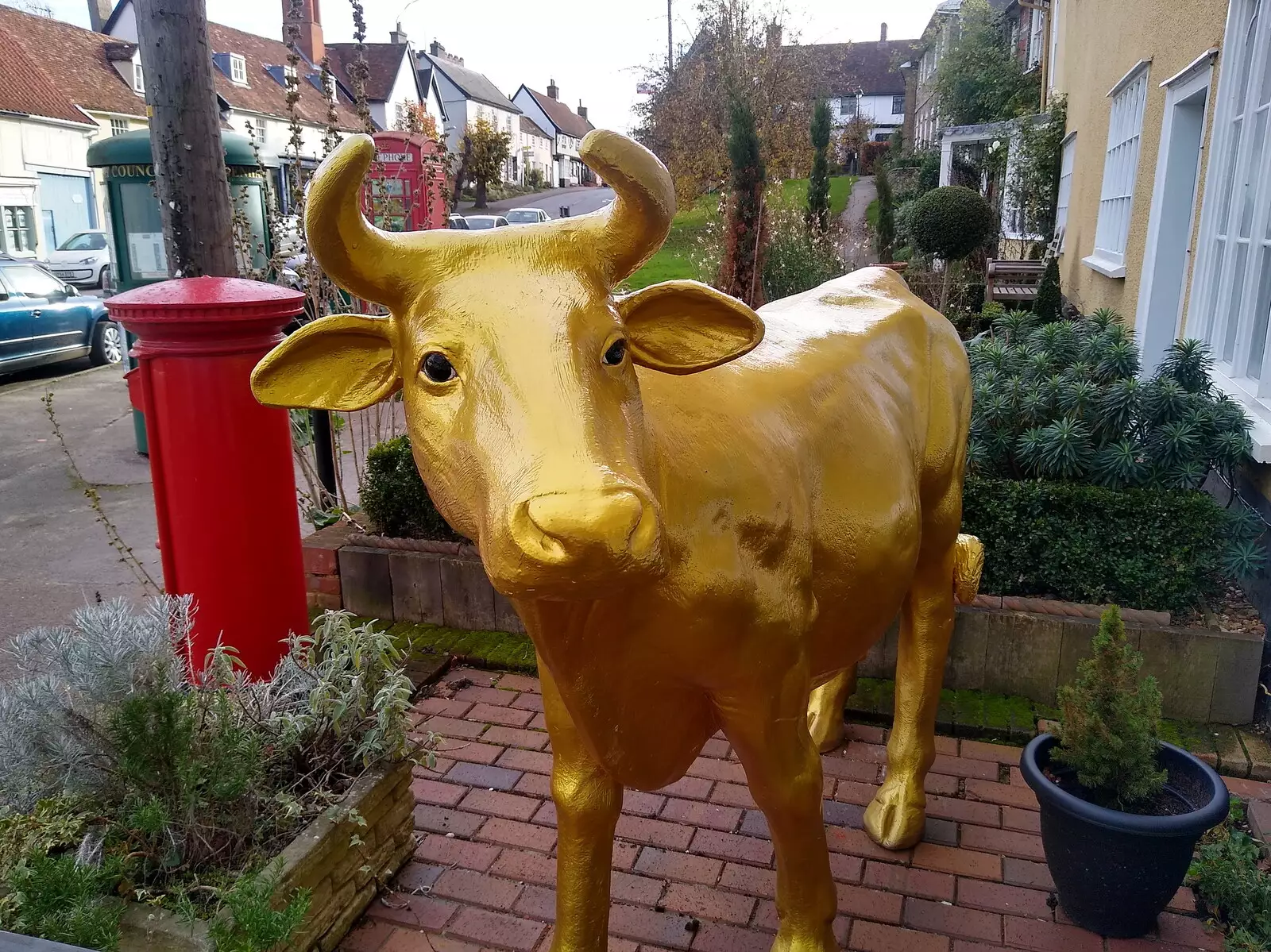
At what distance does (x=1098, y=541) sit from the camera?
426cm

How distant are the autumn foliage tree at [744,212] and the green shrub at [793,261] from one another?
0.79 feet

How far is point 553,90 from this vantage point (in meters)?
94.4

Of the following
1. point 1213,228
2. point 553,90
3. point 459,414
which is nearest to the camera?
point 459,414

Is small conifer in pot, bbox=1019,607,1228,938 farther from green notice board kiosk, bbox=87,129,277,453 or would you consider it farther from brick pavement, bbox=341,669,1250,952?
green notice board kiosk, bbox=87,129,277,453

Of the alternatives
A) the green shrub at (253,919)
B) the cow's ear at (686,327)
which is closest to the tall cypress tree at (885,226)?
the cow's ear at (686,327)

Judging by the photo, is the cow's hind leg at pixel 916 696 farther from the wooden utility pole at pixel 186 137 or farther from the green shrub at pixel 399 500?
the wooden utility pole at pixel 186 137

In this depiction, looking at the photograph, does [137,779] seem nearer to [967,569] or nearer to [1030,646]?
[967,569]

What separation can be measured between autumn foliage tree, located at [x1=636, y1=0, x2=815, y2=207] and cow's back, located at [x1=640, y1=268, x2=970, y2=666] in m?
19.6

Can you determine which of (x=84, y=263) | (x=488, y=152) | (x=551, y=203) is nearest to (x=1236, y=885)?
(x=84, y=263)

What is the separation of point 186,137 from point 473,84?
70364mm

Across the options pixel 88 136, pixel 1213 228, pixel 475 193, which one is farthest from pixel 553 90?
pixel 1213 228

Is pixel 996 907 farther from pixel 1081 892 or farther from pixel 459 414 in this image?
pixel 459 414

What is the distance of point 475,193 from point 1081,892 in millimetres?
49660

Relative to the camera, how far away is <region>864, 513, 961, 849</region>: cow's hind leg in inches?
125
